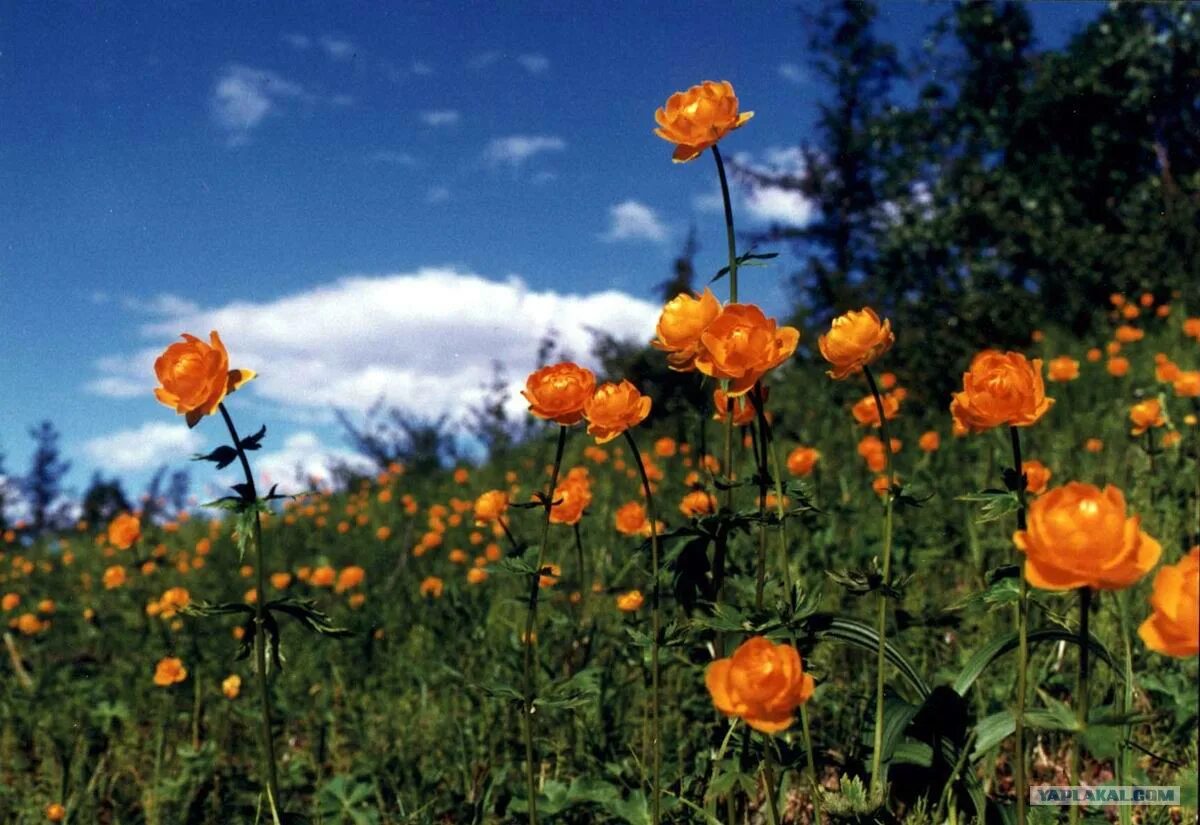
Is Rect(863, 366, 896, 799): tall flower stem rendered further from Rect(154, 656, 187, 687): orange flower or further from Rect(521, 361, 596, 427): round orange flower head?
Rect(154, 656, 187, 687): orange flower

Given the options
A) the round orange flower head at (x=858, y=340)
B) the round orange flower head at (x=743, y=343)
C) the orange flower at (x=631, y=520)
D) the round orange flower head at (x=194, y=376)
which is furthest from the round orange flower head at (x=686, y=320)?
the orange flower at (x=631, y=520)

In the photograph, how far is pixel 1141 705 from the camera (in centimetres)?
211

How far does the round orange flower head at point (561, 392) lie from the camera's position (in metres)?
1.37

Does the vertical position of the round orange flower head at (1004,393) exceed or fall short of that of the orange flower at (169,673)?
it exceeds it

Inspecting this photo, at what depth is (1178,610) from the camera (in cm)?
80

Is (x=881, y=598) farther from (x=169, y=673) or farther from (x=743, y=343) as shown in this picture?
(x=169, y=673)

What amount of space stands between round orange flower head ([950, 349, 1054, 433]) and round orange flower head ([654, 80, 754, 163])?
1.89 feet

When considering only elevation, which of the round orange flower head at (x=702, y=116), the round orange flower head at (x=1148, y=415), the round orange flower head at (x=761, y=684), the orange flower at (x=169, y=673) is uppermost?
the round orange flower head at (x=702, y=116)

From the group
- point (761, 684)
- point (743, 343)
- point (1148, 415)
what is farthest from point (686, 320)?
point (1148, 415)

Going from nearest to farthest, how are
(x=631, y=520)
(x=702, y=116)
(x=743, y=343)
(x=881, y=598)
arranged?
(x=743, y=343)
(x=881, y=598)
(x=702, y=116)
(x=631, y=520)

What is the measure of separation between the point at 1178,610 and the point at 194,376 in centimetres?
108

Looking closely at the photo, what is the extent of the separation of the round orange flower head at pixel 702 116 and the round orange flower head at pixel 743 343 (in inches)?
15.6

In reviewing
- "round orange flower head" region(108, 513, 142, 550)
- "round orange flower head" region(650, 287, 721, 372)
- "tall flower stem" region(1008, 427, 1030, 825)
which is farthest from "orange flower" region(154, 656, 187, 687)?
"tall flower stem" region(1008, 427, 1030, 825)

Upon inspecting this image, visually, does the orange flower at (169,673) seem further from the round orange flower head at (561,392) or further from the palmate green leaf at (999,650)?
the palmate green leaf at (999,650)
